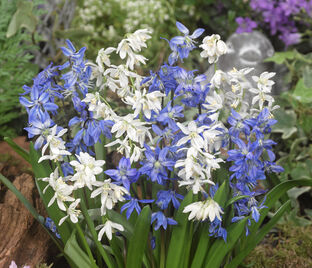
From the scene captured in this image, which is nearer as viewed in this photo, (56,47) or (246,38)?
(56,47)

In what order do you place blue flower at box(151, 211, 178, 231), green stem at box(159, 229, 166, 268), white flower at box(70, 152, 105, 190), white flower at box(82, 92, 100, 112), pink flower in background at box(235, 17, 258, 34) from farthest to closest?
pink flower in background at box(235, 17, 258, 34) → green stem at box(159, 229, 166, 268) → blue flower at box(151, 211, 178, 231) → white flower at box(82, 92, 100, 112) → white flower at box(70, 152, 105, 190)

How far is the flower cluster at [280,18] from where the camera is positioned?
4.05m

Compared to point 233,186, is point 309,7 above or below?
below

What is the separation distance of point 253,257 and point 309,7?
2546 mm

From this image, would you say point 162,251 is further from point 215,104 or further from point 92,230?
point 215,104

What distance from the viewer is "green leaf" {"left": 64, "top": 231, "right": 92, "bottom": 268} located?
1527 millimetres

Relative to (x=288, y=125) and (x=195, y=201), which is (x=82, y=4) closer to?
(x=288, y=125)

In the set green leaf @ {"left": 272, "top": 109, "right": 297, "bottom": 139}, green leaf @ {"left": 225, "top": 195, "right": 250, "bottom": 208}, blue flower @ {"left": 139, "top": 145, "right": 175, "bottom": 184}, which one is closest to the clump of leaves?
blue flower @ {"left": 139, "top": 145, "right": 175, "bottom": 184}

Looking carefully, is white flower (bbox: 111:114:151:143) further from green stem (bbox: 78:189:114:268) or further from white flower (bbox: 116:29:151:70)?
green stem (bbox: 78:189:114:268)

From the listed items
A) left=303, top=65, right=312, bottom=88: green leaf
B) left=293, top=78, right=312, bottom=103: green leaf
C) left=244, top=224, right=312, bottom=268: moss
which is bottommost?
left=244, top=224, right=312, bottom=268: moss

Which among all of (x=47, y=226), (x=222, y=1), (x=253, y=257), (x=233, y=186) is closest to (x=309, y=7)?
(x=222, y=1)

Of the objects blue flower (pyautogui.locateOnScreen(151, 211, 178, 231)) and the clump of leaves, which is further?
the clump of leaves

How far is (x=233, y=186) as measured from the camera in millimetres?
1567

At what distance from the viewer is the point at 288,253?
2.10 m
